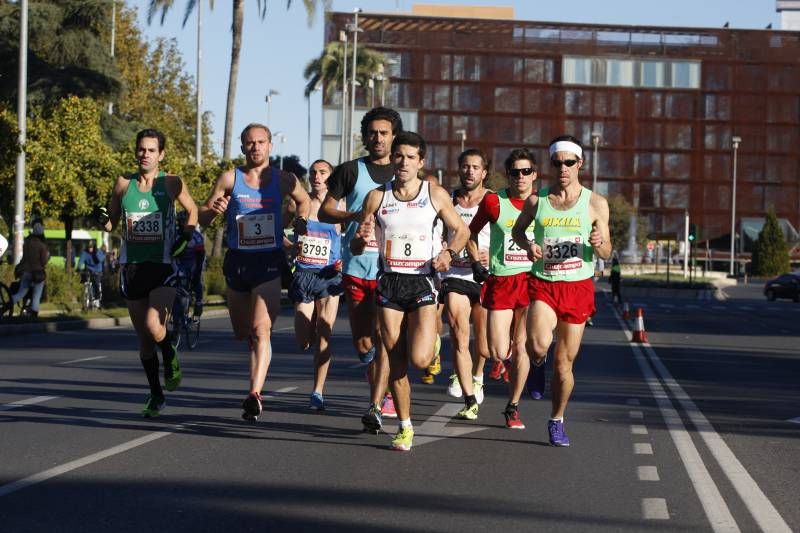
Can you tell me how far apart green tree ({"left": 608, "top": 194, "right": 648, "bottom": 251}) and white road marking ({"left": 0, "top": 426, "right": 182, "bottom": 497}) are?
104647 millimetres

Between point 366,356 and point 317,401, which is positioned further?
point 317,401

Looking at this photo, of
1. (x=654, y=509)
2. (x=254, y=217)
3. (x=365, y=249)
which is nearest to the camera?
(x=654, y=509)

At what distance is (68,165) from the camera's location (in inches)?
1571

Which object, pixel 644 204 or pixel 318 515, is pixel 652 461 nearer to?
pixel 318 515

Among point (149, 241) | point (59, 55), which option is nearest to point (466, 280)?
point (149, 241)

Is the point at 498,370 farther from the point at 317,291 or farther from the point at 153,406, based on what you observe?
the point at 153,406

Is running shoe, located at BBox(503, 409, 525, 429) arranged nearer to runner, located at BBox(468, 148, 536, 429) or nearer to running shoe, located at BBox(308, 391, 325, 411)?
runner, located at BBox(468, 148, 536, 429)

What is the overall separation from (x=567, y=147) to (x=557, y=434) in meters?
1.95

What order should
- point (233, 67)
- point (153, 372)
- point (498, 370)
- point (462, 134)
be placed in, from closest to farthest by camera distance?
point (153, 372)
point (498, 370)
point (233, 67)
point (462, 134)

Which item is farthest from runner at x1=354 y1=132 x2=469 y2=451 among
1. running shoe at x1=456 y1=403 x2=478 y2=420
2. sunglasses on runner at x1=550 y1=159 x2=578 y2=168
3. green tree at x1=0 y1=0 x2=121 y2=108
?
green tree at x1=0 y1=0 x2=121 y2=108

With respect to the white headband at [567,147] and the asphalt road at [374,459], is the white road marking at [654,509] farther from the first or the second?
the white headband at [567,147]

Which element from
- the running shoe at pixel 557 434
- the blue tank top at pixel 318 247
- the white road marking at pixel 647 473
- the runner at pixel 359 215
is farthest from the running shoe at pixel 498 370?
the white road marking at pixel 647 473

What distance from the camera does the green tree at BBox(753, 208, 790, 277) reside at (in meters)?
115

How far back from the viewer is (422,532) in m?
7.19
